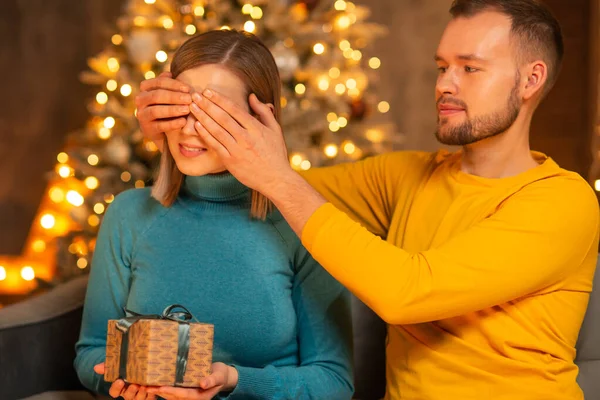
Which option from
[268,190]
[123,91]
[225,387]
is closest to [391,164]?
[268,190]

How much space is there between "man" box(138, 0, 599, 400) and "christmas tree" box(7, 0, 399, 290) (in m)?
1.50

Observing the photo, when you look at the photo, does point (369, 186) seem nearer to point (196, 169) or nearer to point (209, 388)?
point (196, 169)

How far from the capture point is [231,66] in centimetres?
150

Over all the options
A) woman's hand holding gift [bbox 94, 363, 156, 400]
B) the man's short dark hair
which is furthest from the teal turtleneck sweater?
the man's short dark hair

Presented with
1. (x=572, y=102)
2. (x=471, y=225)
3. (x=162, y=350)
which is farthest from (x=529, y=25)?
(x=572, y=102)

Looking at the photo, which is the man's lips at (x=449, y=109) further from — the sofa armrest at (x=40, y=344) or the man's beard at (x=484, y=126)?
the sofa armrest at (x=40, y=344)

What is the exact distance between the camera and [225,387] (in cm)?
141

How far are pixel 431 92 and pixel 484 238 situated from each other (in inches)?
136

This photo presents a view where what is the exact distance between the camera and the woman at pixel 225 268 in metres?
1.51

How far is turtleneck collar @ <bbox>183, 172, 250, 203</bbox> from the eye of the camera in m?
1.58

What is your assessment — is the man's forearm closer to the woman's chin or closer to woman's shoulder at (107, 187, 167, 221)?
the woman's chin

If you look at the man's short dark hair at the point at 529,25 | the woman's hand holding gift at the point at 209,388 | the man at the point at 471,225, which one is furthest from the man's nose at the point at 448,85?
the woman's hand holding gift at the point at 209,388

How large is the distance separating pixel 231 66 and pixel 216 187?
0.25 meters

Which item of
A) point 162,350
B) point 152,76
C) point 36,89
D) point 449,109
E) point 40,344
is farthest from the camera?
point 36,89
